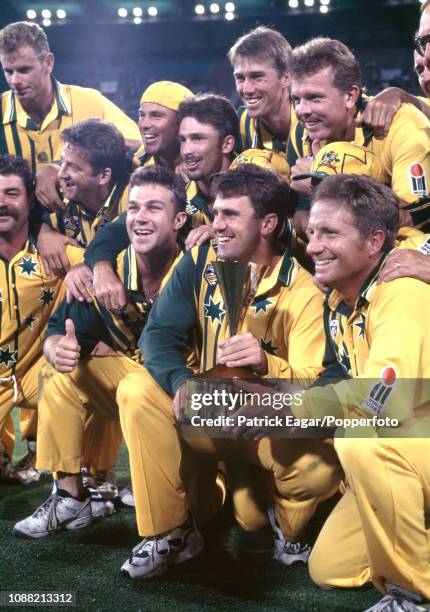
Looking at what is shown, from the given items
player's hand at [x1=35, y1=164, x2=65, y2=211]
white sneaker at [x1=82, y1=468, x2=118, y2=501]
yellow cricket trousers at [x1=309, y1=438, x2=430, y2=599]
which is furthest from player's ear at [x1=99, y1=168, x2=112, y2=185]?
yellow cricket trousers at [x1=309, y1=438, x2=430, y2=599]

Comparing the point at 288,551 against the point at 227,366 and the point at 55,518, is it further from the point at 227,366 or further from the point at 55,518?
the point at 55,518

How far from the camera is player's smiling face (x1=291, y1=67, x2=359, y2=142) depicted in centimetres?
323

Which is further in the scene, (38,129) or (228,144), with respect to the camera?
(38,129)

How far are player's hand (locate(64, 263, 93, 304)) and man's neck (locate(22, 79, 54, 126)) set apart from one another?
52.9 inches

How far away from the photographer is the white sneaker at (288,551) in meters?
2.86

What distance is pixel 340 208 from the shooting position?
104 inches

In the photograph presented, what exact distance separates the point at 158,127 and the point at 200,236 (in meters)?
1.09

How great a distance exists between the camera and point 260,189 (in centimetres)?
314

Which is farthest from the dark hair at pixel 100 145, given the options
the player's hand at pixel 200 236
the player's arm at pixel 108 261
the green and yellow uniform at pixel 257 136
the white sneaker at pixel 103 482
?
the white sneaker at pixel 103 482

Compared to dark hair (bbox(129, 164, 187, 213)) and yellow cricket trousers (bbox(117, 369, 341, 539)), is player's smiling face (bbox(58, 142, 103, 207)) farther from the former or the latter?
yellow cricket trousers (bbox(117, 369, 341, 539))

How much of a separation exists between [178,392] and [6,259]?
1.49 meters

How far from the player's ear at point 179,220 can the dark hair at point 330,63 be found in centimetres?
71

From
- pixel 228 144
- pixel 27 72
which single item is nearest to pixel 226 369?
pixel 228 144

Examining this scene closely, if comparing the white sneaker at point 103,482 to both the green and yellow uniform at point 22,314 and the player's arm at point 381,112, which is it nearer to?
the green and yellow uniform at point 22,314
